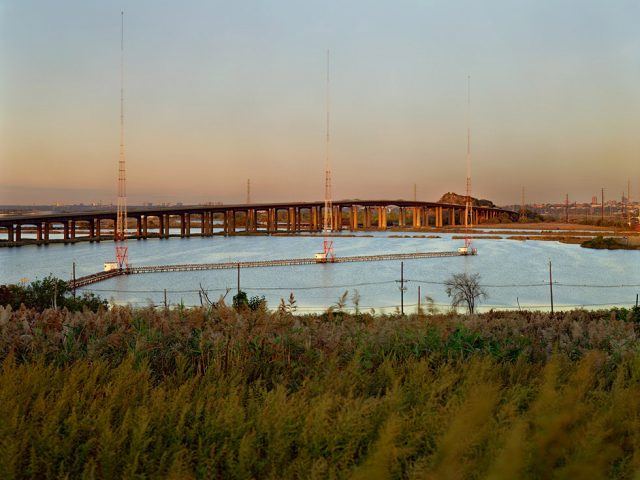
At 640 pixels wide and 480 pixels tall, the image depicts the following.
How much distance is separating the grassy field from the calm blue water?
18.4 metres

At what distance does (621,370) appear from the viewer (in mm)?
4332

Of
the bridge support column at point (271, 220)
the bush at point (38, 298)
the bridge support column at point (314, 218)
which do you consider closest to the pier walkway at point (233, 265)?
the bush at point (38, 298)

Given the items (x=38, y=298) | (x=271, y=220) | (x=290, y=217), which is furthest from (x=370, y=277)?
(x=290, y=217)

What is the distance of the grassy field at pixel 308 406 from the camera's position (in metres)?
2.80

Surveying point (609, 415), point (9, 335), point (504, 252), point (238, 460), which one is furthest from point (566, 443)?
point (504, 252)

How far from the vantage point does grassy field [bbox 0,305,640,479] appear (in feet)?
9.19

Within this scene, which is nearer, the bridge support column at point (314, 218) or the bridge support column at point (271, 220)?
the bridge support column at point (271, 220)

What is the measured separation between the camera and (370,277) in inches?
1917

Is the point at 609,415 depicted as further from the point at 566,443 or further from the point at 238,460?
the point at 238,460

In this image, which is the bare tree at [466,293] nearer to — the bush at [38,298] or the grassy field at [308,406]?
the bush at [38,298]

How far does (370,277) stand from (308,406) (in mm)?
45295

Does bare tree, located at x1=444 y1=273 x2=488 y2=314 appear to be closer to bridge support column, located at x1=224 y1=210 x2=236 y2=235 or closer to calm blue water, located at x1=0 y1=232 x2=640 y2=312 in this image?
calm blue water, located at x1=0 y1=232 x2=640 y2=312

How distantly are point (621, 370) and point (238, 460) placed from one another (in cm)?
279

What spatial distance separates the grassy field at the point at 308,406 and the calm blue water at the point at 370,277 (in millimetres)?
18378
